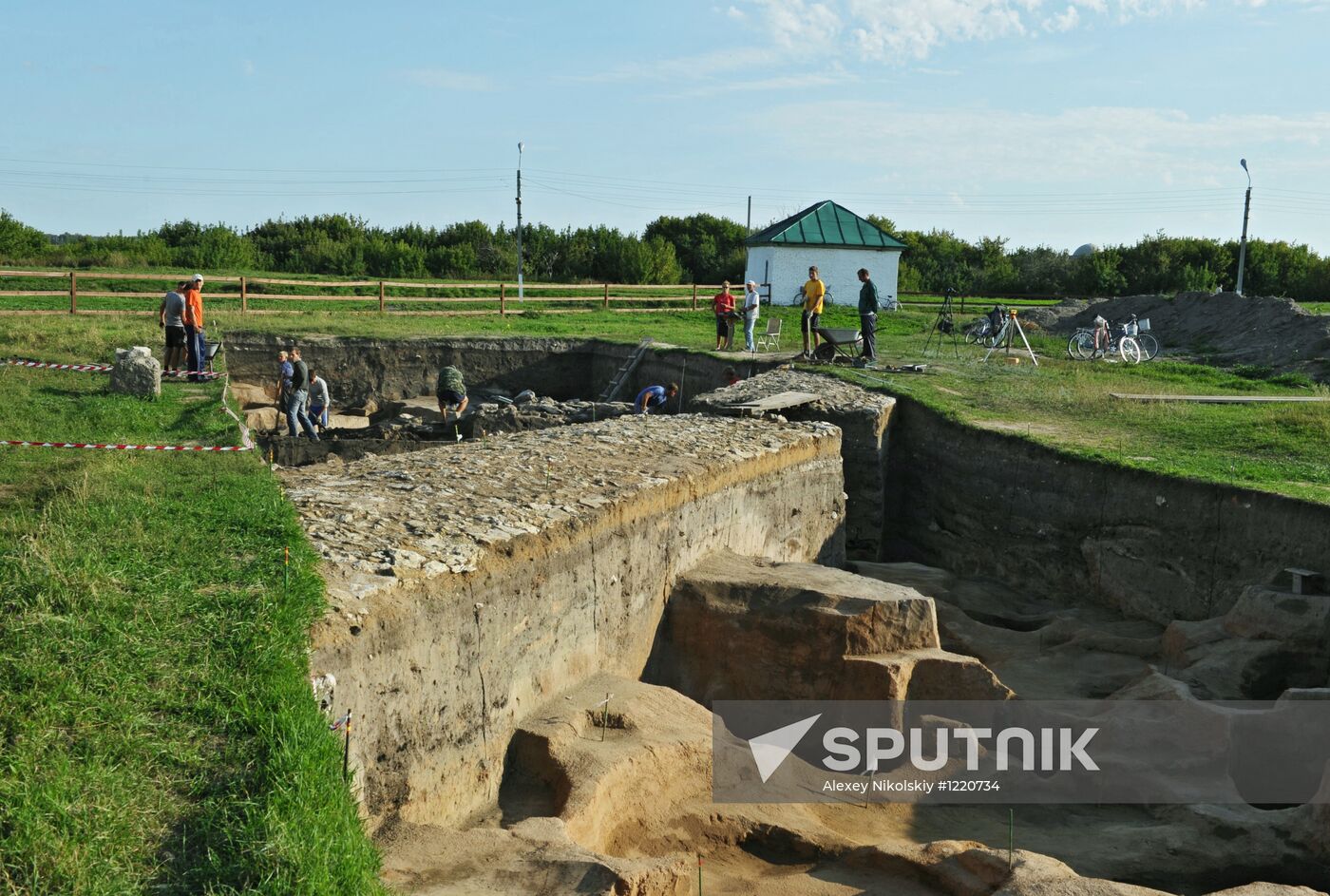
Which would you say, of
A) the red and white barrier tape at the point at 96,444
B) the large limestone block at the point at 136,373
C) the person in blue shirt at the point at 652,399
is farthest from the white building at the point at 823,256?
the large limestone block at the point at 136,373

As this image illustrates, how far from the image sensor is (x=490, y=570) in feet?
22.2

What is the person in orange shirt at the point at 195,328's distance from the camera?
53.1ft

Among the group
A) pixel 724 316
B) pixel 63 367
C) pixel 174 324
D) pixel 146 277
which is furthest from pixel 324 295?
pixel 63 367

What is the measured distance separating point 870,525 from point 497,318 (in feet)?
48.1

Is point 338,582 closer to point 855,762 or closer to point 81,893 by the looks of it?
point 81,893

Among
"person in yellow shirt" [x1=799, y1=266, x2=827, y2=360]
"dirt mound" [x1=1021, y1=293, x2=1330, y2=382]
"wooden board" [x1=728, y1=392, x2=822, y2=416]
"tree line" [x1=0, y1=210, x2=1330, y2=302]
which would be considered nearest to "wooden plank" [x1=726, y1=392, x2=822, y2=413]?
"wooden board" [x1=728, y1=392, x2=822, y2=416]

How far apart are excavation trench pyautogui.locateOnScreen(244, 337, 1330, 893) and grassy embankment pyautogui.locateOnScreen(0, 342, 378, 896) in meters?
0.43

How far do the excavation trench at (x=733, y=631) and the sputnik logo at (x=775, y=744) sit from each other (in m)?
0.27

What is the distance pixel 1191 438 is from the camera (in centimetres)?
1309

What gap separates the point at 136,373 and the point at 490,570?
368 inches

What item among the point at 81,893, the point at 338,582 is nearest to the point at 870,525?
the point at 338,582

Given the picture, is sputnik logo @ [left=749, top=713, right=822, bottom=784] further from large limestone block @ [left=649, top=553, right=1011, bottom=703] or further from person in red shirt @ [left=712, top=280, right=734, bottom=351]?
person in red shirt @ [left=712, top=280, right=734, bottom=351]

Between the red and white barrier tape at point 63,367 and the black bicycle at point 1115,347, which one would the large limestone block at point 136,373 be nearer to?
the red and white barrier tape at point 63,367

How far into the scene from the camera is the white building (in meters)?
32.4
